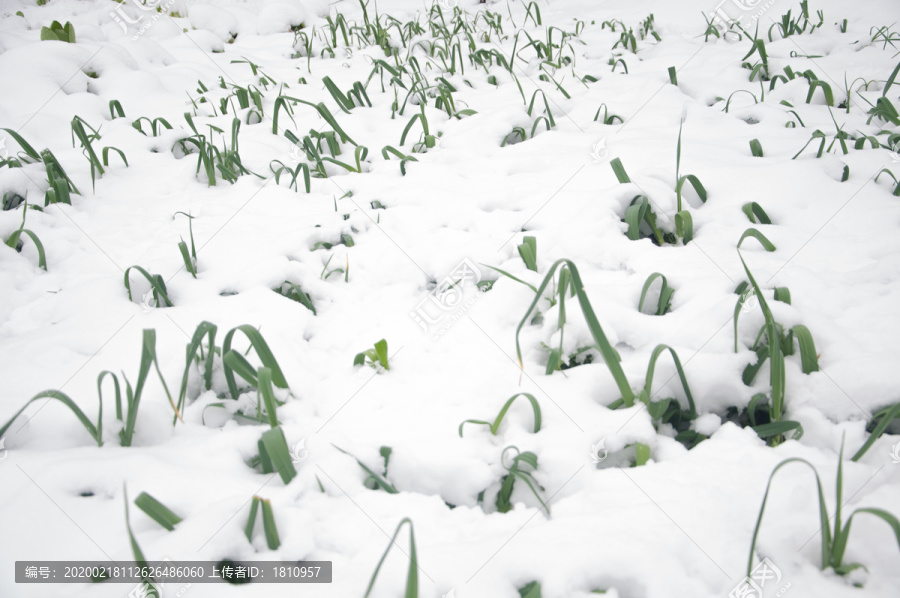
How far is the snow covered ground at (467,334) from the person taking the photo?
0.84 meters

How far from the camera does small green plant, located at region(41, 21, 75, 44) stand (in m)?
3.40

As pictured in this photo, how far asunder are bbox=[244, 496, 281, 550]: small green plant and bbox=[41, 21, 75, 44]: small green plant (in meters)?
4.09

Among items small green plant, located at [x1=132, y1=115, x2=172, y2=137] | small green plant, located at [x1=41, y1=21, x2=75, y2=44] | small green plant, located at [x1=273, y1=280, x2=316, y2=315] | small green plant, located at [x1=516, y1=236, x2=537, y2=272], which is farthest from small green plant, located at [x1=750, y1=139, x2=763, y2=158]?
small green plant, located at [x1=41, y1=21, x2=75, y2=44]

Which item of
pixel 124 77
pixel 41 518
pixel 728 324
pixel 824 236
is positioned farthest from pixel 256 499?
pixel 124 77

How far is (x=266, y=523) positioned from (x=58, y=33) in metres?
4.23

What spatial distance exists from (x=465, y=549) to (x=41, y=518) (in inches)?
29.7

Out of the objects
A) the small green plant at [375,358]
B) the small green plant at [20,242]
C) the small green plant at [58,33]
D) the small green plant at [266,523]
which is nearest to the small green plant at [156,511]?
the small green plant at [266,523]

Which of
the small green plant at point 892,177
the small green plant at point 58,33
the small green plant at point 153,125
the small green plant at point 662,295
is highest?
the small green plant at point 58,33

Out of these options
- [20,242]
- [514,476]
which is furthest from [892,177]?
[20,242]

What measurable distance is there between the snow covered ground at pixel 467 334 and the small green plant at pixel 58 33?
72 cm

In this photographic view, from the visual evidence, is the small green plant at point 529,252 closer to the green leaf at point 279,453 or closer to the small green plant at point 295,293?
the small green plant at point 295,293

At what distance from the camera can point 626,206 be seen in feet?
5.80

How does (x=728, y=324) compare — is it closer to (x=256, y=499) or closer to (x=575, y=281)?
(x=575, y=281)

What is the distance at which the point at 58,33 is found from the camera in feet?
11.3
